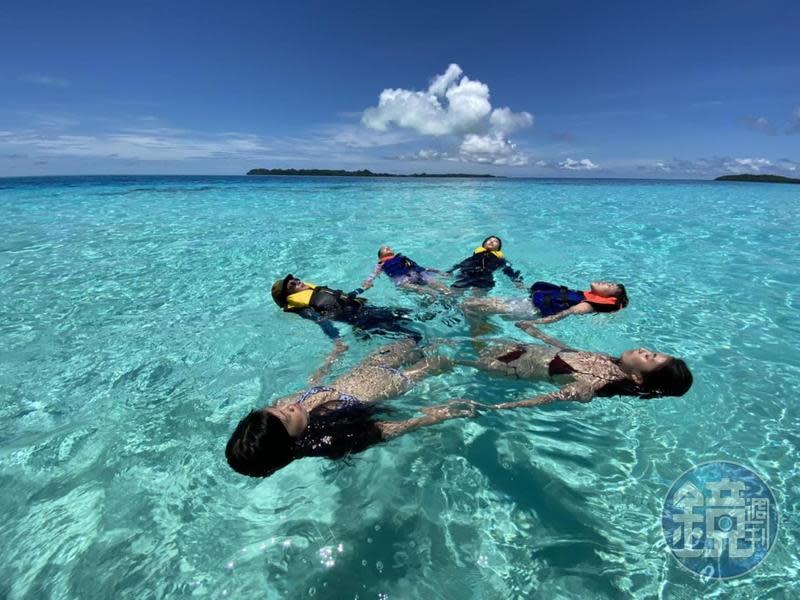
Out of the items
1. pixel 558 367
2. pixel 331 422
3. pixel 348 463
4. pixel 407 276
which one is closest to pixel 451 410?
pixel 348 463

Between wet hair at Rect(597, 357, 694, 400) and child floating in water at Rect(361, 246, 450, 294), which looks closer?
wet hair at Rect(597, 357, 694, 400)

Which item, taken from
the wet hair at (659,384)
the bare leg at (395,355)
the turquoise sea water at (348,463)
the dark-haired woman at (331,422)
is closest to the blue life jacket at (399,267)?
the turquoise sea water at (348,463)

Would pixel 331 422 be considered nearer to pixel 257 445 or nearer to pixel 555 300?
pixel 257 445

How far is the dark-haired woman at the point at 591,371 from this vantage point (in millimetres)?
3932

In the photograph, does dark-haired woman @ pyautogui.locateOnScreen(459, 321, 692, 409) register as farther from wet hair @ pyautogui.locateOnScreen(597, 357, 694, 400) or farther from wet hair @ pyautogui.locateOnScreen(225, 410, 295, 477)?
wet hair @ pyautogui.locateOnScreen(225, 410, 295, 477)

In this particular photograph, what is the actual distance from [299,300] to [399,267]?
2.73 m

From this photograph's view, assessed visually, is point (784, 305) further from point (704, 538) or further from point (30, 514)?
point (30, 514)

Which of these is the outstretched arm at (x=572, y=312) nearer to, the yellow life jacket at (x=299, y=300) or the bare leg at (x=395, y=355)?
the bare leg at (x=395, y=355)

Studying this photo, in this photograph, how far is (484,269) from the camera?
841 cm

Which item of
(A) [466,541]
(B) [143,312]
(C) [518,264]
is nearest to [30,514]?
(A) [466,541]

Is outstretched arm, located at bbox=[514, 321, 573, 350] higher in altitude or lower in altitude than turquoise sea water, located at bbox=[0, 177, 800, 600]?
higher

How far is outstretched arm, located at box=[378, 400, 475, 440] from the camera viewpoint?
3438 millimetres

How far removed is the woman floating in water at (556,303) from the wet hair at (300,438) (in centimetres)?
382

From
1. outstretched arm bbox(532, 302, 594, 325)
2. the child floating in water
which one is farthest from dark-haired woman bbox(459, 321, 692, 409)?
the child floating in water
